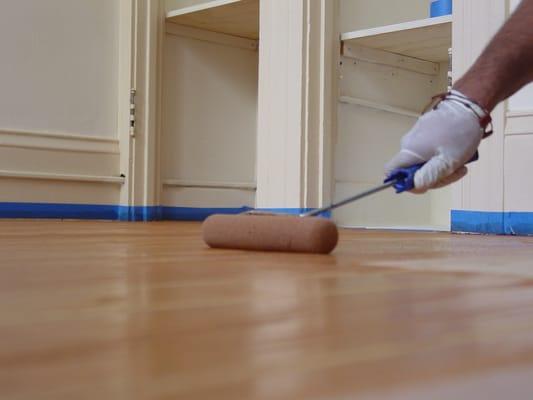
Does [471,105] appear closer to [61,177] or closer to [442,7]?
[442,7]

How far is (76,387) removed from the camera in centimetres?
36

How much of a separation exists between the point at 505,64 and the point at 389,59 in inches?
73.9

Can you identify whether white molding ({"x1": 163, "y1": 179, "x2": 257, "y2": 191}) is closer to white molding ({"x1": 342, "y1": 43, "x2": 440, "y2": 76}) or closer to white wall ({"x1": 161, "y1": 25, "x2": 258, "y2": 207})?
white wall ({"x1": 161, "y1": 25, "x2": 258, "y2": 207})

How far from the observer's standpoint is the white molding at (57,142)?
3051 mm

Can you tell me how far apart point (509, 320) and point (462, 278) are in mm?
360

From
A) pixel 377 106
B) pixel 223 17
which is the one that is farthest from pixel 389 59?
pixel 223 17

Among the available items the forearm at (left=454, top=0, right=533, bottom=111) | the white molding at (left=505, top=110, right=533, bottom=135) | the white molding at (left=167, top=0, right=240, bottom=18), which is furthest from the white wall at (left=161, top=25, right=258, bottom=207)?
the forearm at (left=454, top=0, right=533, bottom=111)

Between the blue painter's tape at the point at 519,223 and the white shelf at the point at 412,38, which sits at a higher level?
the white shelf at the point at 412,38

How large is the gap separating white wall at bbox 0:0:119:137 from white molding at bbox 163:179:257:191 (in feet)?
1.05

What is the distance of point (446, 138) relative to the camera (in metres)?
1.17

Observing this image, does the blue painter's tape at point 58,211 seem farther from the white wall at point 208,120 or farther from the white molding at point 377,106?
the white molding at point 377,106

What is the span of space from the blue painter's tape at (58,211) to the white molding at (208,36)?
2.64ft

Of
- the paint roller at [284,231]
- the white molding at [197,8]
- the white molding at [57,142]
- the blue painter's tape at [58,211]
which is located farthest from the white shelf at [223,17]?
the paint roller at [284,231]

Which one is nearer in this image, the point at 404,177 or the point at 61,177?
the point at 404,177
